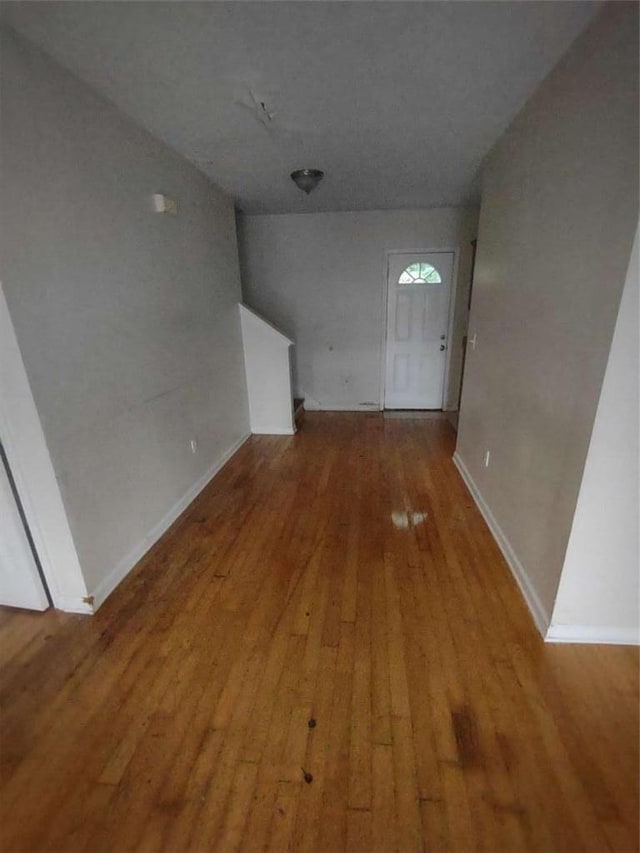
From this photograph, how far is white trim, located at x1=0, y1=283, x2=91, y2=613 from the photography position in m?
1.47

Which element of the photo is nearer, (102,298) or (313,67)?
(313,67)

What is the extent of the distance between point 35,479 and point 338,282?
13.0 feet

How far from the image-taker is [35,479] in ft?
Answer: 5.41

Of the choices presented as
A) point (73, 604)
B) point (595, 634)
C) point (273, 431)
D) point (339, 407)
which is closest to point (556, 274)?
point (595, 634)

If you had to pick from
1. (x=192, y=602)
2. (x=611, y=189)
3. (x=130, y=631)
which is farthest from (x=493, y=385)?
(x=130, y=631)

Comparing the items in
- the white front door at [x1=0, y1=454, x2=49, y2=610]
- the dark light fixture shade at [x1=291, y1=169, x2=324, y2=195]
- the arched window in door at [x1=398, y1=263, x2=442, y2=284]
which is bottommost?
the white front door at [x1=0, y1=454, x2=49, y2=610]

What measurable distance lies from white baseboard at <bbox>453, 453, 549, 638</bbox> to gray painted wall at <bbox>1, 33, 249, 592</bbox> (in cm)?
211

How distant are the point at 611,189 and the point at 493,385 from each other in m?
1.33

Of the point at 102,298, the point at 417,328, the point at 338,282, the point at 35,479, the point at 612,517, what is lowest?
the point at 612,517

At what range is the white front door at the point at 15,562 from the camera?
66.1 inches

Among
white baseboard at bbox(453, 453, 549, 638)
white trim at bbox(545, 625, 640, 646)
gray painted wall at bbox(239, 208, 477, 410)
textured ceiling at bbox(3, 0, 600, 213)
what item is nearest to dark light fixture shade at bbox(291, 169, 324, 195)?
textured ceiling at bbox(3, 0, 600, 213)

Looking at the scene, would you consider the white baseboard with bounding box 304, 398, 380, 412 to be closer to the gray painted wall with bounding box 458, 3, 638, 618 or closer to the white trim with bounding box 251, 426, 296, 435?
the white trim with bounding box 251, 426, 296, 435

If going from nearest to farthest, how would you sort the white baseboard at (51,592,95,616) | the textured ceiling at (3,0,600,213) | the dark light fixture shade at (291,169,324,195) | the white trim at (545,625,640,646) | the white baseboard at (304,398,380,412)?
the textured ceiling at (3,0,600,213), the white trim at (545,625,640,646), the white baseboard at (51,592,95,616), the dark light fixture shade at (291,169,324,195), the white baseboard at (304,398,380,412)

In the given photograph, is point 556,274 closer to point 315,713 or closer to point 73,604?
point 315,713
